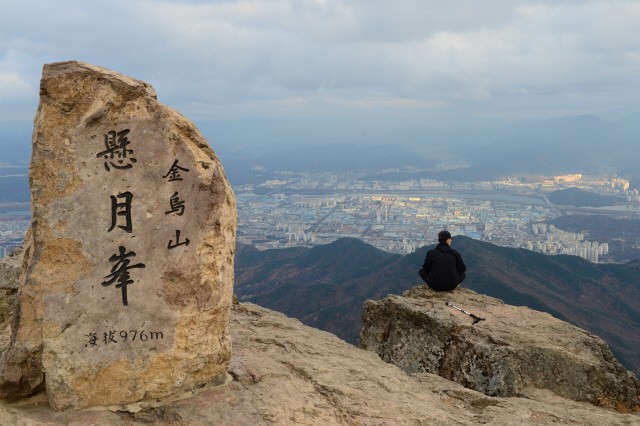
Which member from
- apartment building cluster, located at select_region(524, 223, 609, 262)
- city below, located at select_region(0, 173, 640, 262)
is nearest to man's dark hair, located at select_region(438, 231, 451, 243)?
city below, located at select_region(0, 173, 640, 262)

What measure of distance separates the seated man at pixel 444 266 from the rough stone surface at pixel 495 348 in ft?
0.96

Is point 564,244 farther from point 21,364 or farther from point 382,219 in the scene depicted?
point 21,364

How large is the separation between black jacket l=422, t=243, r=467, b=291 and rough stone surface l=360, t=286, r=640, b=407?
0.29 meters

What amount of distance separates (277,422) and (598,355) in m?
5.29

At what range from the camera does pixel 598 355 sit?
6.46 meters

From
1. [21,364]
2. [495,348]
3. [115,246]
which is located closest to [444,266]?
[495,348]

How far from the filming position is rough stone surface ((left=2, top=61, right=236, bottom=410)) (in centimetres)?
384

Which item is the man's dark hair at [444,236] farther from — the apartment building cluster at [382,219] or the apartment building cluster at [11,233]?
the apartment building cluster at [382,219]

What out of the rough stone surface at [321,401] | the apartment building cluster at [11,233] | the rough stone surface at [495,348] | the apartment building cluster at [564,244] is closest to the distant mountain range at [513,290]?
the apartment building cluster at [564,244]

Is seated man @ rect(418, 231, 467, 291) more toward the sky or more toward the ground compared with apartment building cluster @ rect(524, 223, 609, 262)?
more toward the sky

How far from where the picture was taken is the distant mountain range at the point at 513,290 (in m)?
19.8

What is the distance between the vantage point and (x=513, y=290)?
65.3ft

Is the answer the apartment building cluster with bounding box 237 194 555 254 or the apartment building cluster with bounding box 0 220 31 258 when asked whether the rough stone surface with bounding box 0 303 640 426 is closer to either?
the apartment building cluster with bounding box 0 220 31 258

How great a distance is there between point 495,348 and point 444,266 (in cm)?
222
